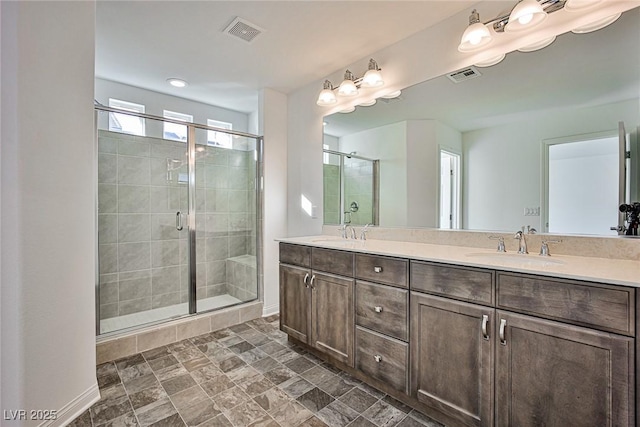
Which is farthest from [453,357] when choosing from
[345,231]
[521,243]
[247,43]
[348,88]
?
[247,43]

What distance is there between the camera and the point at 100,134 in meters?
2.74

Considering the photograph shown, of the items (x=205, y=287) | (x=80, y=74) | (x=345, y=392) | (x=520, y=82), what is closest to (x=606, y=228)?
(x=520, y=82)

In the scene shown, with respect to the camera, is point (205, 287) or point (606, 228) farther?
point (205, 287)

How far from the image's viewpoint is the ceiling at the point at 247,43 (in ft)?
6.30

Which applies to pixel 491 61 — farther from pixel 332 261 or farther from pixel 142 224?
pixel 142 224

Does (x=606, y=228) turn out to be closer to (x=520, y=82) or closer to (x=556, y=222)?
(x=556, y=222)

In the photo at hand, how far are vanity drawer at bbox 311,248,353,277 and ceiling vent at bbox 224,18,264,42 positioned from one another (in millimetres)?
1672

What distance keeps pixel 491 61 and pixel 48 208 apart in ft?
8.68

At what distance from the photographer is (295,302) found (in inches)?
93.1

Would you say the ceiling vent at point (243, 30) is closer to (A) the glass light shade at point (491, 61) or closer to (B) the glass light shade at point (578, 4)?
(A) the glass light shade at point (491, 61)

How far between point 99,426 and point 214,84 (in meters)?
2.99

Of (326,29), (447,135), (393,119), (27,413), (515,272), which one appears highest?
(326,29)

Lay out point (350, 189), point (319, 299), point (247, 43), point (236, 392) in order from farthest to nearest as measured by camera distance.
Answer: point (350, 189) < point (247, 43) < point (319, 299) < point (236, 392)

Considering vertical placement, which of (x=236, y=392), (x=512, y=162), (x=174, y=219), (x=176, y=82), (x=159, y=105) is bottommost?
(x=236, y=392)
